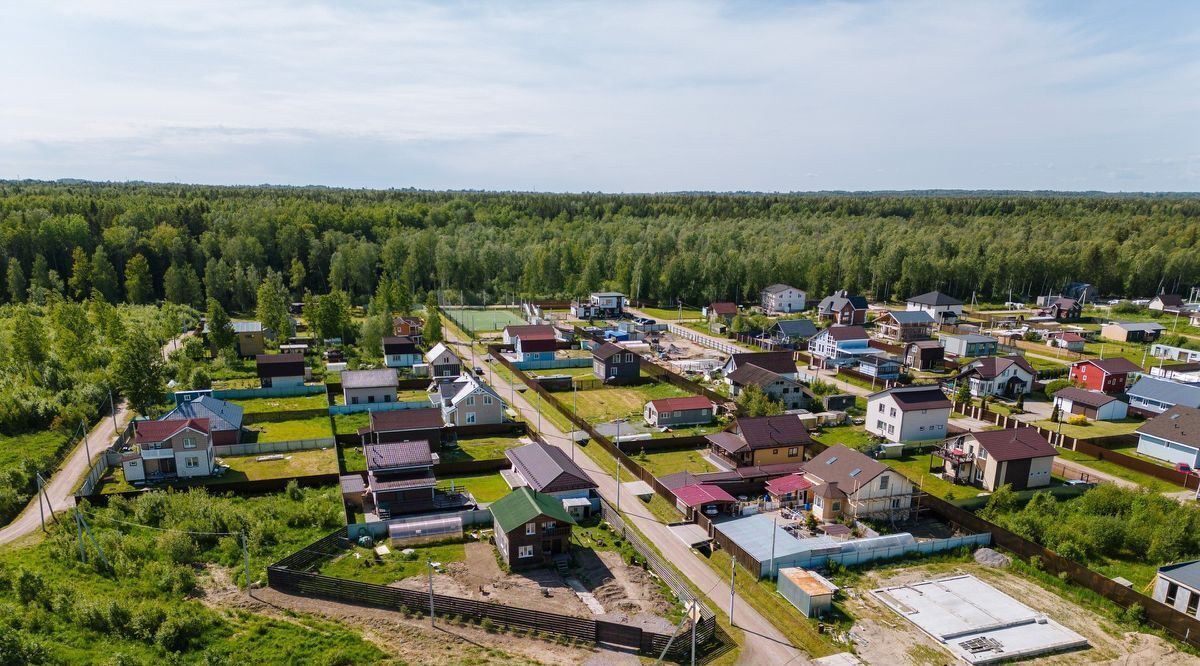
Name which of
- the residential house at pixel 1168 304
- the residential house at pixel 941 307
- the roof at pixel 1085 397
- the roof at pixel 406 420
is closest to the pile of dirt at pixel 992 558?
the roof at pixel 1085 397

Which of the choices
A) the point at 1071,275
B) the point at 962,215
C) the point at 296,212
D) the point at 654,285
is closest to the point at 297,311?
the point at 296,212

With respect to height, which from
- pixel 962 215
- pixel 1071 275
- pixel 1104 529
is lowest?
pixel 1104 529

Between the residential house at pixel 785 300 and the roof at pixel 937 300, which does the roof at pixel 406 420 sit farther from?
the roof at pixel 937 300

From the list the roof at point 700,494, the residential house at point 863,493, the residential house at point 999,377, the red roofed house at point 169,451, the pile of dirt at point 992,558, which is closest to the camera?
the pile of dirt at point 992,558

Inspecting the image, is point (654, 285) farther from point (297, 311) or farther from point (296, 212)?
point (296, 212)

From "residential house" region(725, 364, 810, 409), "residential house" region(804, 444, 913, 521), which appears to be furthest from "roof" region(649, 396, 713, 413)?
"residential house" region(804, 444, 913, 521)

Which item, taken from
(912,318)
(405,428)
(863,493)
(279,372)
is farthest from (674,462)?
(912,318)
